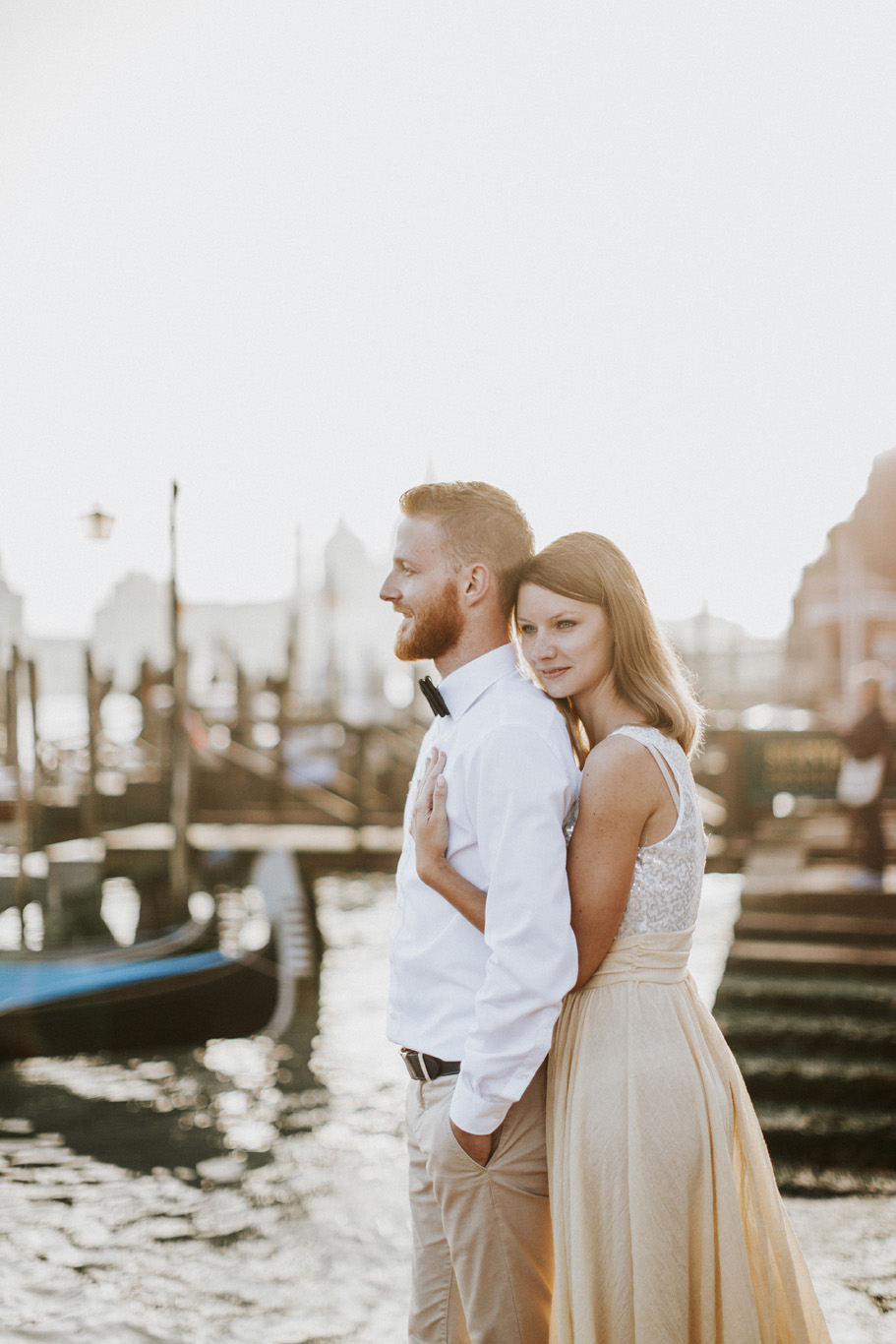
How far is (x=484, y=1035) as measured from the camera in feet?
5.12

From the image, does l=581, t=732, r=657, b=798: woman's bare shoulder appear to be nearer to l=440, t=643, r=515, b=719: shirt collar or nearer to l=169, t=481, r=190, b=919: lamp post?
l=440, t=643, r=515, b=719: shirt collar

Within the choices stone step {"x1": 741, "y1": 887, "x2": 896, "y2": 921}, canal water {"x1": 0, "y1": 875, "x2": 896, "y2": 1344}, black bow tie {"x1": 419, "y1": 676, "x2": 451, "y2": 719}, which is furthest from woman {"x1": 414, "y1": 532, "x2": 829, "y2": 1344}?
stone step {"x1": 741, "y1": 887, "x2": 896, "y2": 921}

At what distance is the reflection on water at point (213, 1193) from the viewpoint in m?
3.46

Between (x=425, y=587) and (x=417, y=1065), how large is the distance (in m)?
0.83

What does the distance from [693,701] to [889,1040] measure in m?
4.74

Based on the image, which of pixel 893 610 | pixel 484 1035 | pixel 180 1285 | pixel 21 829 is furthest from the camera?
pixel 893 610

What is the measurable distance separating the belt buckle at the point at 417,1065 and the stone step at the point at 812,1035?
4400 mm

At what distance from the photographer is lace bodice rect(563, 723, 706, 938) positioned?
5.68 ft

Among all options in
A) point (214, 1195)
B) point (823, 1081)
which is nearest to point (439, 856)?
point (214, 1195)

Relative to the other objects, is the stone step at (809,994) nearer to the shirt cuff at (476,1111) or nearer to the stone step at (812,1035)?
the stone step at (812,1035)

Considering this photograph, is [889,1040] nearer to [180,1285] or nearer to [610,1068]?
[180,1285]

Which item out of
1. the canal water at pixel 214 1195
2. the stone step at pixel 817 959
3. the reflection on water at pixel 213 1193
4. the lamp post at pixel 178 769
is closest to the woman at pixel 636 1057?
the canal water at pixel 214 1195

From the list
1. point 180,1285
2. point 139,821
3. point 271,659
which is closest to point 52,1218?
point 180,1285

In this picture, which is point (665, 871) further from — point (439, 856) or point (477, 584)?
point (477, 584)
